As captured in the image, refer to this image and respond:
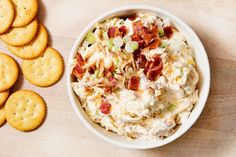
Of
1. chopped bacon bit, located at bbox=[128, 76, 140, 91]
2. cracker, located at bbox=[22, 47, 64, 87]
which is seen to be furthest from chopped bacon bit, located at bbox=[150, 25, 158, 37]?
cracker, located at bbox=[22, 47, 64, 87]

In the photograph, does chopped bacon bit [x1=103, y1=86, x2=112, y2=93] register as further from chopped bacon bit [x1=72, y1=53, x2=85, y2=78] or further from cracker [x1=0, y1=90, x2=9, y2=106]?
cracker [x1=0, y1=90, x2=9, y2=106]

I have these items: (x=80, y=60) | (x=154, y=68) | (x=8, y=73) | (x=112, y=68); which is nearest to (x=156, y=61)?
(x=154, y=68)

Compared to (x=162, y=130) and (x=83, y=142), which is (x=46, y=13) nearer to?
(x=83, y=142)

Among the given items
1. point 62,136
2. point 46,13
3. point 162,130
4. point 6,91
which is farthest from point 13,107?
point 162,130

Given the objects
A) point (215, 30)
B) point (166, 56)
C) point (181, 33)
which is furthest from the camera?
point (215, 30)

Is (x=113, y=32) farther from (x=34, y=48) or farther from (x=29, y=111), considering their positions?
(x=29, y=111)

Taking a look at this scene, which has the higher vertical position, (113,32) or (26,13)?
(113,32)

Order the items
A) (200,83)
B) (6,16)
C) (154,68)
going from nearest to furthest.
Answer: (154,68) → (200,83) → (6,16)
